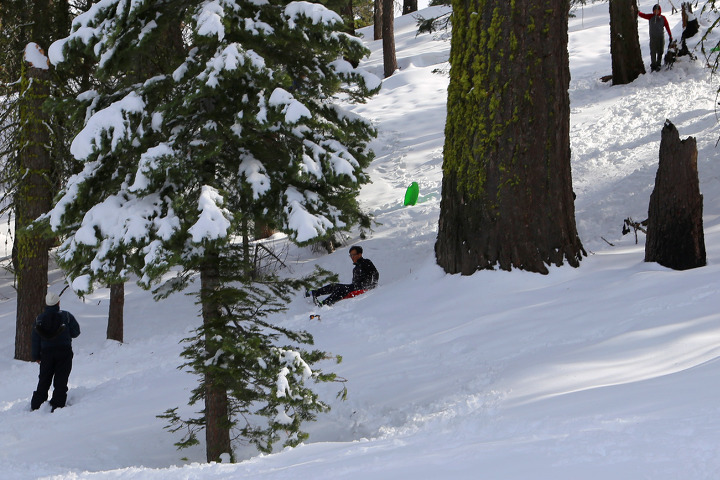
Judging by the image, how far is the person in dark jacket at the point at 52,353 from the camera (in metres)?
8.34

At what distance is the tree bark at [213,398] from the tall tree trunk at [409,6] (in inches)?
1370

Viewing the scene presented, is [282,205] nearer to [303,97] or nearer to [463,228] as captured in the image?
[303,97]

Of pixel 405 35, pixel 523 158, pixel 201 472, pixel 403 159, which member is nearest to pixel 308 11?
pixel 523 158

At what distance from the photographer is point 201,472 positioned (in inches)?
181

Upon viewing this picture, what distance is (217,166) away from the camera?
21.0 feet

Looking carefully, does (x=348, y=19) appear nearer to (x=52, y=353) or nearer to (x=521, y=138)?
(x=521, y=138)

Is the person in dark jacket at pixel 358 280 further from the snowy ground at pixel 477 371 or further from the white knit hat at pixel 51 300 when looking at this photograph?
the white knit hat at pixel 51 300

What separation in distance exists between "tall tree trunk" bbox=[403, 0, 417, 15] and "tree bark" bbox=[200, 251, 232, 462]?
3479cm

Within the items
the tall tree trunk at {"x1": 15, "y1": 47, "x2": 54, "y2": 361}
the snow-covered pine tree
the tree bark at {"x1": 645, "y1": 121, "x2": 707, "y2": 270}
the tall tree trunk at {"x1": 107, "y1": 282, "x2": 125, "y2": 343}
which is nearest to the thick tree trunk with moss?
the tree bark at {"x1": 645, "y1": 121, "x2": 707, "y2": 270}

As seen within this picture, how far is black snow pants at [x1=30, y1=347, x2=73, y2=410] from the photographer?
8.31 m

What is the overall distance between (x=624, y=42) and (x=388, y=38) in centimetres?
882

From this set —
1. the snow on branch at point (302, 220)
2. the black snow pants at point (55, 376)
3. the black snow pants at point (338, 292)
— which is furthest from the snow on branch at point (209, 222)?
the black snow pants at point (338, 292)

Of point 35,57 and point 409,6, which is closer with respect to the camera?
point 35,57

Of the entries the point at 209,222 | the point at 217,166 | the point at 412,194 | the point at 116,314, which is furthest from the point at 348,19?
the point at 412,194
